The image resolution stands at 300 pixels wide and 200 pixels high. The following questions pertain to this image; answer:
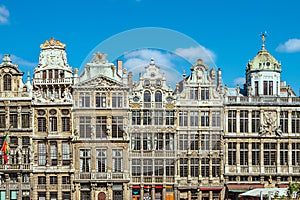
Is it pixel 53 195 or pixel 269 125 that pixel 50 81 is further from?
pixel 269 125

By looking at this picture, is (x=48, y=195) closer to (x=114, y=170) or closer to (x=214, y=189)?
(x=114, y=170)

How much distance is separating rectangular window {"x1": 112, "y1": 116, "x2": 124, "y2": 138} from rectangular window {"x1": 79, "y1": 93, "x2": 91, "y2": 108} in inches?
104

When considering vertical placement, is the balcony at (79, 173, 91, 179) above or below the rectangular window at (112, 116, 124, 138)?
below

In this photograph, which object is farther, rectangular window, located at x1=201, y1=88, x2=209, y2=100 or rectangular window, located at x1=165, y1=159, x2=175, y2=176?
rectangular window, located at x1=201, y1=88, x2=209, y2=100

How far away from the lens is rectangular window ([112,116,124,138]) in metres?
57.2

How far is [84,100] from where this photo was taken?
57.2 meters

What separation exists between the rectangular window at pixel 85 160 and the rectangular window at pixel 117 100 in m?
4.68

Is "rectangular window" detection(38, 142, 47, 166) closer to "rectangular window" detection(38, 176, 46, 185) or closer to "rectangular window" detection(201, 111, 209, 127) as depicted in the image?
"rectangular window" detection(38, 176, 46, 185)

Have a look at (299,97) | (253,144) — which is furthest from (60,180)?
(299,97)

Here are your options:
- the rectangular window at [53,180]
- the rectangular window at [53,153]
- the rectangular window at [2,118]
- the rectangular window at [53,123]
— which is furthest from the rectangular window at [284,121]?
the rectangular window at [2,118]

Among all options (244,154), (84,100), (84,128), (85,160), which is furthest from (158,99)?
(244,154)

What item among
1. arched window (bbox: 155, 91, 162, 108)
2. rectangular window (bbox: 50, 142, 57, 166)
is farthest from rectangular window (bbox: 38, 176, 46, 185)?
arched window (bbox: 155, 91, 162, 108)

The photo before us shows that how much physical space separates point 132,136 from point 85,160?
15.4 feet

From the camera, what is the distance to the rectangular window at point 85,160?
56.8 meters
